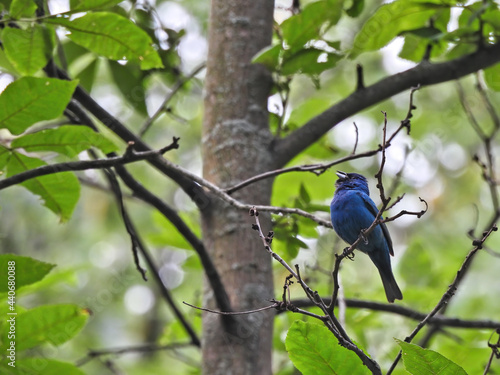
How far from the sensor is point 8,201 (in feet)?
25.4

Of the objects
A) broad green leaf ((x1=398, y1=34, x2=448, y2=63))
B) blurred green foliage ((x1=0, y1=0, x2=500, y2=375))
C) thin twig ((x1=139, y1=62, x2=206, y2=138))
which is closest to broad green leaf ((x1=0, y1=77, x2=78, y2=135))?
blurred green foliage ((x1=0, y1=0, x2=500, y2=375))

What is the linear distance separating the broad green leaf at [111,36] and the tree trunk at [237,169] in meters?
0.60

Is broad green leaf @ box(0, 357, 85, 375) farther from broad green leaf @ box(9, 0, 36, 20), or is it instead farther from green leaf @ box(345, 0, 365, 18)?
green leaf @ box(345, 0, 365, 18)

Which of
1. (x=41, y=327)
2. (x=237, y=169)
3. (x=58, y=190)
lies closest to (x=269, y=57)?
(x=237, y=169)

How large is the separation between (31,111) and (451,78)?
2100mm

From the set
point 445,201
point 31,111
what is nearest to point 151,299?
point 445,201

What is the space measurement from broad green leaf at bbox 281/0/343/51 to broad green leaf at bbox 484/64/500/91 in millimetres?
1005

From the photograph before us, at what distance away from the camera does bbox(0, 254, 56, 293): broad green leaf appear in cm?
230

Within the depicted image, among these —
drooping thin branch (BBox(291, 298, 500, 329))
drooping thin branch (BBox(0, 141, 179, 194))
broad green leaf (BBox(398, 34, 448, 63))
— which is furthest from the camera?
broad green leaf (BBox(398, 34, 448, 63))

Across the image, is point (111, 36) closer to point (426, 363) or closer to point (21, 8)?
point (21, 8)

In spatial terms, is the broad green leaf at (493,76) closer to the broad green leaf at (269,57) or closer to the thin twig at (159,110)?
the broad green leaf at (269,57)

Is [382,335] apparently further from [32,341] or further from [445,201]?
[445,201]

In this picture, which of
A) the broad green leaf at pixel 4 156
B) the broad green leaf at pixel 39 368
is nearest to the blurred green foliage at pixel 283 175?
the broad green leaf at pixel 4 156

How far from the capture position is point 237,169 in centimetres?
312
